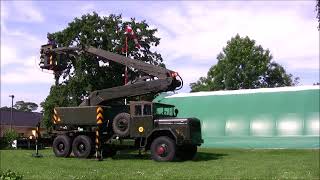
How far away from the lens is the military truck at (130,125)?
21.7 metres

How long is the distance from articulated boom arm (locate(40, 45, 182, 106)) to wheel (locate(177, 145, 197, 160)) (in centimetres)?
277

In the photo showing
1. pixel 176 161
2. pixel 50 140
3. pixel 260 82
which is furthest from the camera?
pixel 260 82

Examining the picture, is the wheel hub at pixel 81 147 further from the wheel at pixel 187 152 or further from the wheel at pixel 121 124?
the wheel at pixel 187 152

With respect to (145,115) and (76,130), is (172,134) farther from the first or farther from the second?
(76,130)

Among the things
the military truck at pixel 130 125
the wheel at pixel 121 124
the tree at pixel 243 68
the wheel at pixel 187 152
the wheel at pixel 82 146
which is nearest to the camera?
the military truck at pixel 130 125

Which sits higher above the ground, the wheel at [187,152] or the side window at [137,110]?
the side window at [137,110]

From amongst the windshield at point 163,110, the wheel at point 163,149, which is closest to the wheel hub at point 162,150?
the wheel at point 163,149

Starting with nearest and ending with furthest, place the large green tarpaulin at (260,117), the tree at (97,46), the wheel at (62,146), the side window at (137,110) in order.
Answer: the side window at (137,110)
the wheel at (62,146)
the large green tarpaulin at (260,117)
the tree at (97,46)

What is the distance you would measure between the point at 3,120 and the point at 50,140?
198 ft

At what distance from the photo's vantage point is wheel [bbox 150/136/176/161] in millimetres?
21250

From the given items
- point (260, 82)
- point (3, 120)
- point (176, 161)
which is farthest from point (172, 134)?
point (3, 120)

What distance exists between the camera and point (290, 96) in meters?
33.4

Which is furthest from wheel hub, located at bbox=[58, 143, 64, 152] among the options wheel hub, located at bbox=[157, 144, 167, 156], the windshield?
wheel hub, located at bbox=[157, 144, 167, 156]

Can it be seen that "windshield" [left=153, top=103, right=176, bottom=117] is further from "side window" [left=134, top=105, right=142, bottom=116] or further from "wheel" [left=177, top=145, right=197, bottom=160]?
"wheel" [left=177, top=145, right=197, bottom=160]
